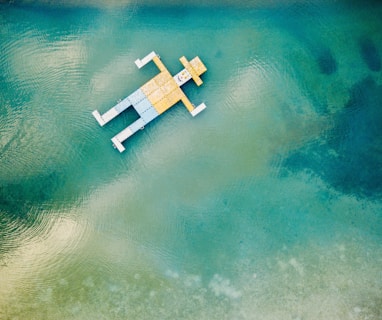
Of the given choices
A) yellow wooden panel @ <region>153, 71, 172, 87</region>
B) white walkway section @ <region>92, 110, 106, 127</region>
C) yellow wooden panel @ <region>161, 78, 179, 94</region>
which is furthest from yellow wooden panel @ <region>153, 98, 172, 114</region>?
white walkway section @ <region>92, 110, 106, 127</region>

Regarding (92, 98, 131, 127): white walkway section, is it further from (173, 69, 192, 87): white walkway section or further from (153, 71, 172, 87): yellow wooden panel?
(173, 69, 192, 87): white walkway section

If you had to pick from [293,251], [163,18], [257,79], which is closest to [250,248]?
[293,251]

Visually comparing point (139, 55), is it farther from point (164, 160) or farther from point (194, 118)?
point (164, 160)

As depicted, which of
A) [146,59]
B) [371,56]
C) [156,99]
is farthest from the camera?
[371,56]

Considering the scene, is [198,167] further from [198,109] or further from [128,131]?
[128,131]

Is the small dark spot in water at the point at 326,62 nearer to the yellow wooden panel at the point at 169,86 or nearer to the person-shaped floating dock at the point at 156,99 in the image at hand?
the person-shaped floating dock at the point at 156,99

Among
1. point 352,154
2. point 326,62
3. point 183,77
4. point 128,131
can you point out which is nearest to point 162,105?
point 183,77
